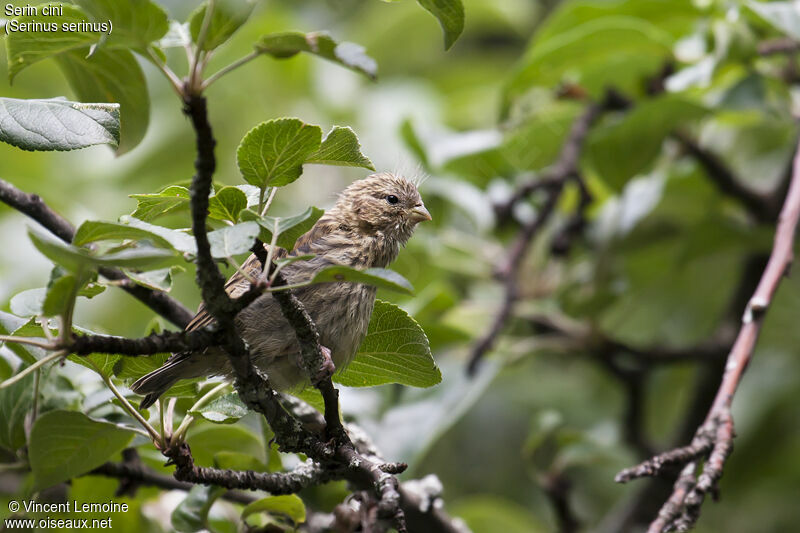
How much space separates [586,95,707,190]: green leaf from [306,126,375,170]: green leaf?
1837 millimetres

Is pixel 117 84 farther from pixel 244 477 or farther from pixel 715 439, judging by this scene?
pixel 715 439

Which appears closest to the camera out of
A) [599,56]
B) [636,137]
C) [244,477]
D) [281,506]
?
[244,477]

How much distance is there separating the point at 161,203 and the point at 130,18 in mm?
Result: 432

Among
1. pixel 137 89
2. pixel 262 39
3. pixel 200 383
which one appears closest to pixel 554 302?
pixel 200 383

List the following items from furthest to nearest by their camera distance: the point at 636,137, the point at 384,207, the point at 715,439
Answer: the point at 636,137 < the point at 384,207 < the point at 715,439

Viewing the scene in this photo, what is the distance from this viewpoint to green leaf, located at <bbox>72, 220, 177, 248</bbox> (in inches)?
56.9

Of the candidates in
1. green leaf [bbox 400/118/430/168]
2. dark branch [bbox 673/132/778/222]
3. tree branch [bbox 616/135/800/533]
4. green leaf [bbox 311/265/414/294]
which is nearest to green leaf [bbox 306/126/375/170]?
green leaf [bbox 311/265/414/294]

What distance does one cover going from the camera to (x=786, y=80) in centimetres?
349

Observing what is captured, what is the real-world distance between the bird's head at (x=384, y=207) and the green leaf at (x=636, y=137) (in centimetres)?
85

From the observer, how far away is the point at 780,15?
2947 mm

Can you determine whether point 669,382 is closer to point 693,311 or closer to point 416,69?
point 693,311

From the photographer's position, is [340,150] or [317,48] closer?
[317,48]

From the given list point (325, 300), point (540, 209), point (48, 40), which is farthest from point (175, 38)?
point (540, 209)

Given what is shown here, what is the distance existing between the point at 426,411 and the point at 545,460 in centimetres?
190
